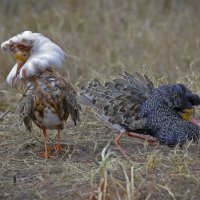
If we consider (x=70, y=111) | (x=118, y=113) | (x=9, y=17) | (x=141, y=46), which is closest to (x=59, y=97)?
(x=70, y=111)

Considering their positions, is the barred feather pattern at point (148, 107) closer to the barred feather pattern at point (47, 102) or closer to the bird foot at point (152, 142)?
the bird foot at point (152, 142)

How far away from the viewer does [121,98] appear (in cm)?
663

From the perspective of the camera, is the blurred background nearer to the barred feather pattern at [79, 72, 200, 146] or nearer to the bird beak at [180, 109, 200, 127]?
the barred feather pattern at [79, 72, 200, 146]

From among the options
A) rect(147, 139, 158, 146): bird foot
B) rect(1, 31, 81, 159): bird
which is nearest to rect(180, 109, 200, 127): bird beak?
rect(147, 139, 158, 146): bird foot

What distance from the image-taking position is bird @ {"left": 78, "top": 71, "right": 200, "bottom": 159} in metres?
6.27

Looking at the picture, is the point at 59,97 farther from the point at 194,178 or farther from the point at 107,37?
the point at 107,37

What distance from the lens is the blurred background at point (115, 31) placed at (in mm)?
11109

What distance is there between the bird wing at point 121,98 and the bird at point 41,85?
1.09 feet

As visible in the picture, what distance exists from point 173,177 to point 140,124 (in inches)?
43.1

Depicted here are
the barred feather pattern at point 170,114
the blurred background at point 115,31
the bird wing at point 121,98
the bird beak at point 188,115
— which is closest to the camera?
the barred feather pattern at point 170,114

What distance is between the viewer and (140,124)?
21.0 feet

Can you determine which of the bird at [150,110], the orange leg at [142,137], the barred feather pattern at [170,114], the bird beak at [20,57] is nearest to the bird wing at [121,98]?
the bird at [150,110]

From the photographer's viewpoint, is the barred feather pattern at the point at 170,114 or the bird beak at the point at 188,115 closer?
the barred feather pattern at the point at 170,114

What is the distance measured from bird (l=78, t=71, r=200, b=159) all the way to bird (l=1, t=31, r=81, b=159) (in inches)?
15.2
